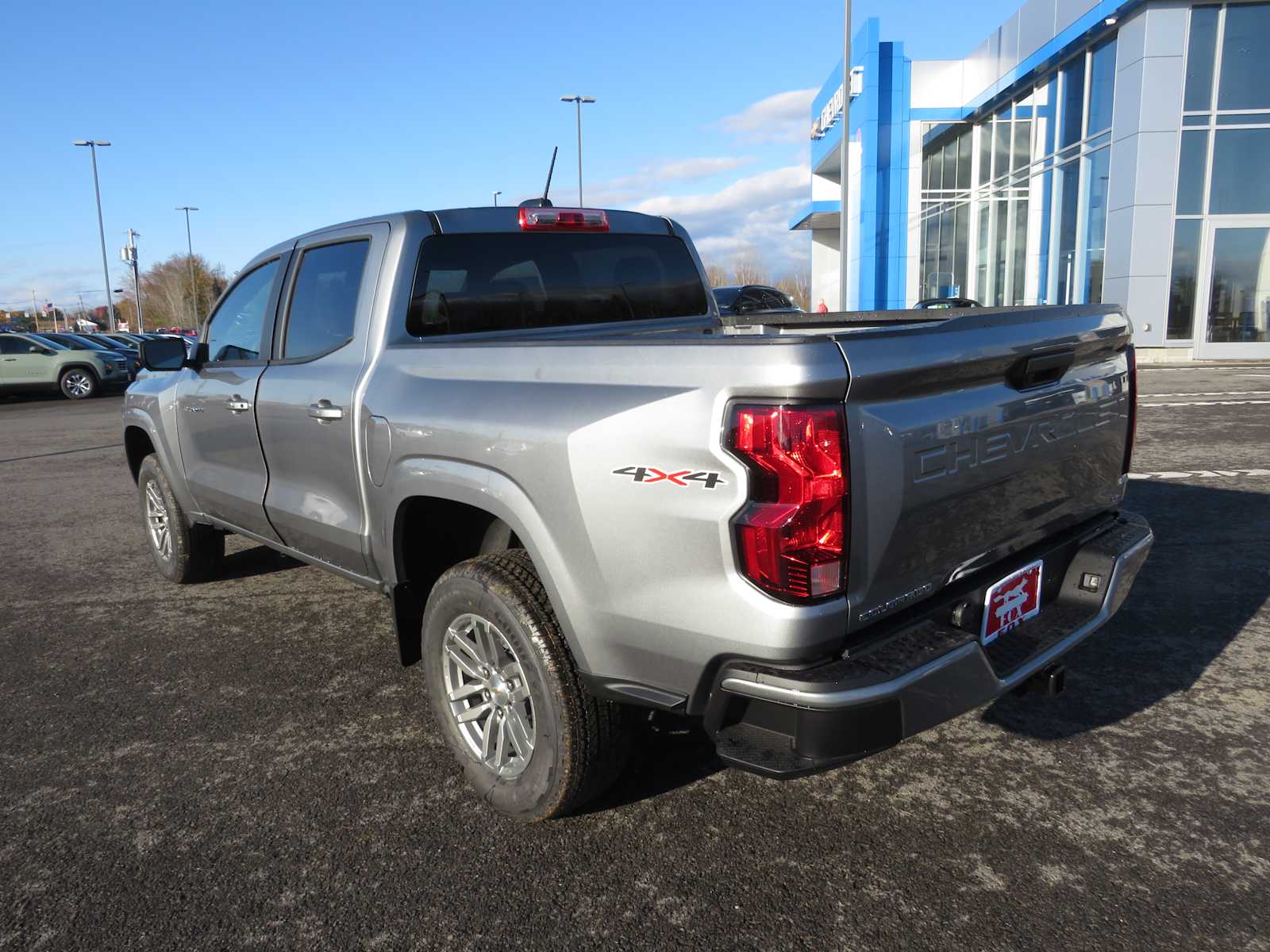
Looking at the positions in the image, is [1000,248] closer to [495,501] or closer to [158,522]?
[158,522]

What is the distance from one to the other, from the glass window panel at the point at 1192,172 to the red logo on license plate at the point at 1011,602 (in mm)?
18748

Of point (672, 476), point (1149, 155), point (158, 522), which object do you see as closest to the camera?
point (672, 476)

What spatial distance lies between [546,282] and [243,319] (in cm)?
176

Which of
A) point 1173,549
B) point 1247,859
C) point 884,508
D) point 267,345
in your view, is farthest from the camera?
point 1173,549

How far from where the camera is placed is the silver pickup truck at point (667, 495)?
210cm

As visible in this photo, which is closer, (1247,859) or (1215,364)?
(1247,859)

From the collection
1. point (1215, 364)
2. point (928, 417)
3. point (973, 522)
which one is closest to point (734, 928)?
point (973, 522)

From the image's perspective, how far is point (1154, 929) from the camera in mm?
2285

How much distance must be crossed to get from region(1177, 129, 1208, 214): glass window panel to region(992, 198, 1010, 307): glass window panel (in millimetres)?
6073

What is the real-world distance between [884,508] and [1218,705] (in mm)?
2230

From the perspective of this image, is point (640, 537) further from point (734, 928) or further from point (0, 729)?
point (0, 729)

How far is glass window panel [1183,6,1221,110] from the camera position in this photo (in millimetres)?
17797

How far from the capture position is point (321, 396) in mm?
3521

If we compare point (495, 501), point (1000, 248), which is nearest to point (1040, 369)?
point (495, 501)
